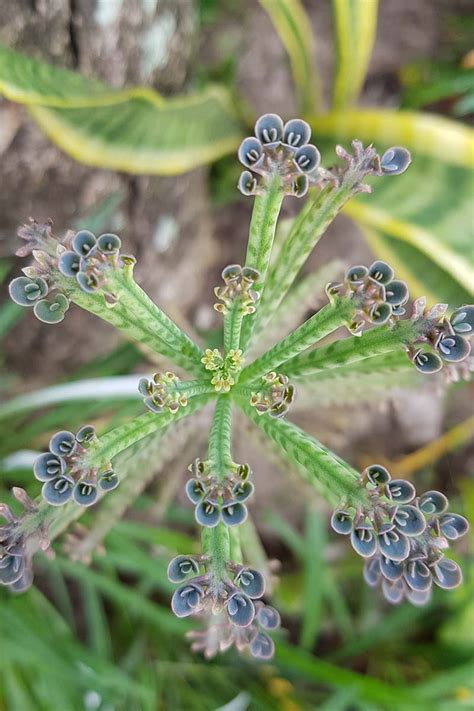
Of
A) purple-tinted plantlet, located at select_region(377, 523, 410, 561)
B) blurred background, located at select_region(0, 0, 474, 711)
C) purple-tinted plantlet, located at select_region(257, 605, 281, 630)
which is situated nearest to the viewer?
purple-tinted plantlet, located at select_region(377, 523, 410, 561)

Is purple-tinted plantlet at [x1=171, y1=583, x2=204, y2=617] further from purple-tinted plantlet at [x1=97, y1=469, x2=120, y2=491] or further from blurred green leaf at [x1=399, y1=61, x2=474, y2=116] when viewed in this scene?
blurred green leaf at [x1=399, y1=61, x2=474, y2=116]

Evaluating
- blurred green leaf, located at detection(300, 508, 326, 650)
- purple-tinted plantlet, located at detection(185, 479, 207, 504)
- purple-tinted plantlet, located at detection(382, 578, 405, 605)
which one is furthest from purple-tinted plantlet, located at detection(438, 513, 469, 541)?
blurred green leaf, located at detection(300, 508, 326, 650)

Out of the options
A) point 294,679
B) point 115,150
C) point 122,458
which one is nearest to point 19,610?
point 294,679

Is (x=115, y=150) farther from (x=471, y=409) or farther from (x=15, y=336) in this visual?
(x=471, y=409)

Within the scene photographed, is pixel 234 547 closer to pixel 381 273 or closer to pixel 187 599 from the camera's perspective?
pixel 187 599

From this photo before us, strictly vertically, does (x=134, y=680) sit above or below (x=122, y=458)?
below
